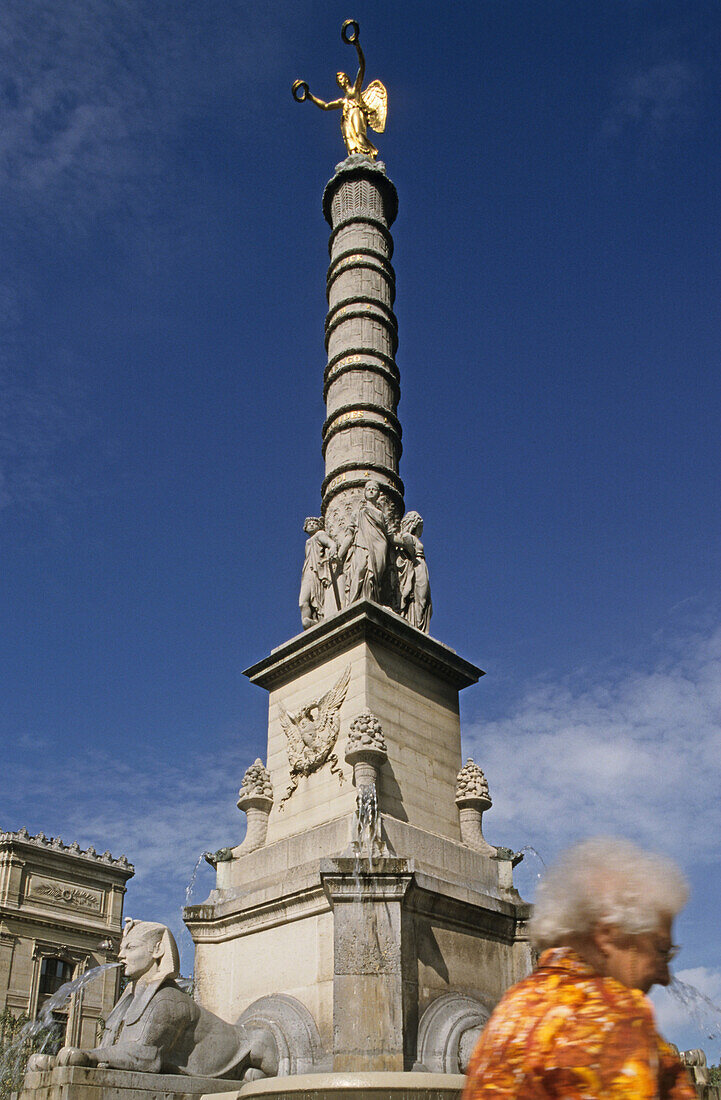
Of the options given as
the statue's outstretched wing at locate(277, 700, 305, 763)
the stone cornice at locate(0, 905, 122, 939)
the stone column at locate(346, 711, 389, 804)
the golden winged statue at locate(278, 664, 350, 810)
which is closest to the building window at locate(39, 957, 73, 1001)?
the stone cornice at locate(0, 905, 122, 939)

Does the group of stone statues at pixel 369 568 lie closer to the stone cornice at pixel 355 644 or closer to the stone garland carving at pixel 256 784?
the stone cornice at pixel 355 644

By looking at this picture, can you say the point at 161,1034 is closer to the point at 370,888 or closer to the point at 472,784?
the point at 370,888

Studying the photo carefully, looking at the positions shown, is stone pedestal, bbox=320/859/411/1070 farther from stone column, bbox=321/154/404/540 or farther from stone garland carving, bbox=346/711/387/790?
stone column, bbox=321/154/404/540

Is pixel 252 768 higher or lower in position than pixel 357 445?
lower

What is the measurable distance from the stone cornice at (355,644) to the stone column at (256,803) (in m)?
1.35

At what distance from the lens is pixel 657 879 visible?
2750 millimetres

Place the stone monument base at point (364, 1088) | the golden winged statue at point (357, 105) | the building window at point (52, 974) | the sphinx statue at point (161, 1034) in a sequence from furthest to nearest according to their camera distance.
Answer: the building window at point (52, 974)
the golden winged statue at point (357, 105)
the sphinx statue at point (161, 1034)
the stone monument base at point (364, 1088)

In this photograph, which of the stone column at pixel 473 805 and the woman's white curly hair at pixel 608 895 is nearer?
the woman's white curly hair at pixel 608 895

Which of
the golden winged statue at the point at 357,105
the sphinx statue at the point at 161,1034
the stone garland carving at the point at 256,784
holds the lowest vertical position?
the sphinx statue at the point at 161,1034

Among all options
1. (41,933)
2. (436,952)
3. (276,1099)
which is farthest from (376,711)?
(41,933)

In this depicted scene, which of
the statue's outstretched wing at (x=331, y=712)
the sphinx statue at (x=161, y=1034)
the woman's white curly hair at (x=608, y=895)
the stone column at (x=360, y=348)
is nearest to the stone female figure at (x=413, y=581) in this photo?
the stone column at (x=360, y=348)

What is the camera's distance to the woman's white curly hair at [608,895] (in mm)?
2697

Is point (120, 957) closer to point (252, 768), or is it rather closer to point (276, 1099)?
point (276, 1099)

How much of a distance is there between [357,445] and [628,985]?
42.4 ft
